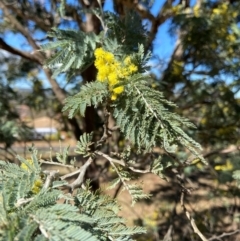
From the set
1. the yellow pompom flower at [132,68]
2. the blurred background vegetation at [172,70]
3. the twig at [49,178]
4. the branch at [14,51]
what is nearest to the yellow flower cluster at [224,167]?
the blurred background vegetation at [172,70]

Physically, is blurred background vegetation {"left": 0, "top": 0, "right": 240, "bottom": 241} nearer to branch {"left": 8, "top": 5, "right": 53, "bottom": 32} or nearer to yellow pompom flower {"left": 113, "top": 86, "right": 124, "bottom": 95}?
branch {"left": 8, "top": 5, "right": 53, "bottom": 32}

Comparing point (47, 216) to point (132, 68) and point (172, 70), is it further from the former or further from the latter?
point (172, 70)

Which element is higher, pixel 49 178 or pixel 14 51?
pixel 14 51

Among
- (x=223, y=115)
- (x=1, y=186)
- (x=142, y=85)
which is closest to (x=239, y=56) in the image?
(x=223, y=115)

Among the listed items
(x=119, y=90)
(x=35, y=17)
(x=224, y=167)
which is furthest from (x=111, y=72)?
(x=224, y=167)

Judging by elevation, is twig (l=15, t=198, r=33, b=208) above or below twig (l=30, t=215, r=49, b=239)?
above

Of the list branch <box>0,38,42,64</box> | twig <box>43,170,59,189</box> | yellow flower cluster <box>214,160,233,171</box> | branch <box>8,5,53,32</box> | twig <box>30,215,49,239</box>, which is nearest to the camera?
twig <box>30,215,49,239</box>

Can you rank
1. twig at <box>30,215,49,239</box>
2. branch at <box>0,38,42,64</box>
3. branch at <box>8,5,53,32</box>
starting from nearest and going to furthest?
twig at <box>30,215,49,239</box>
branch at <box>0,38,42,64</box>
branch at <box>8,5,53,32</box>

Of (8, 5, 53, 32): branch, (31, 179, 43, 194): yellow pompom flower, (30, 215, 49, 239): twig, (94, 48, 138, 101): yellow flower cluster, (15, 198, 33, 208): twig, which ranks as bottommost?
(30, 215, 49, 239): twig

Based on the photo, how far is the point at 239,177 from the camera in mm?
1809

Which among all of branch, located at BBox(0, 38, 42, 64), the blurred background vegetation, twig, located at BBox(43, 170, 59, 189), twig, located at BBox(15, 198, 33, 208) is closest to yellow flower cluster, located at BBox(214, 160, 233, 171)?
the blurred background vegetation

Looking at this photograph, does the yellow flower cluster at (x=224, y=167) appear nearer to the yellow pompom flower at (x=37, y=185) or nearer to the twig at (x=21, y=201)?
the yellow pompom flower at (x=37, y=185)

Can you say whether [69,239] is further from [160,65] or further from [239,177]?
[160,65]

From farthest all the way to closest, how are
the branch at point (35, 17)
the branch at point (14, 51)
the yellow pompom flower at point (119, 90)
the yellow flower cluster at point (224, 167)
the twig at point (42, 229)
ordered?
the branch at point (35, 17) → the yellow flower cluster at point (224, 167) → the branch at point (14, 51) → the yellow pompom flower at point (119, 90) → the twig at point (42, 229)
